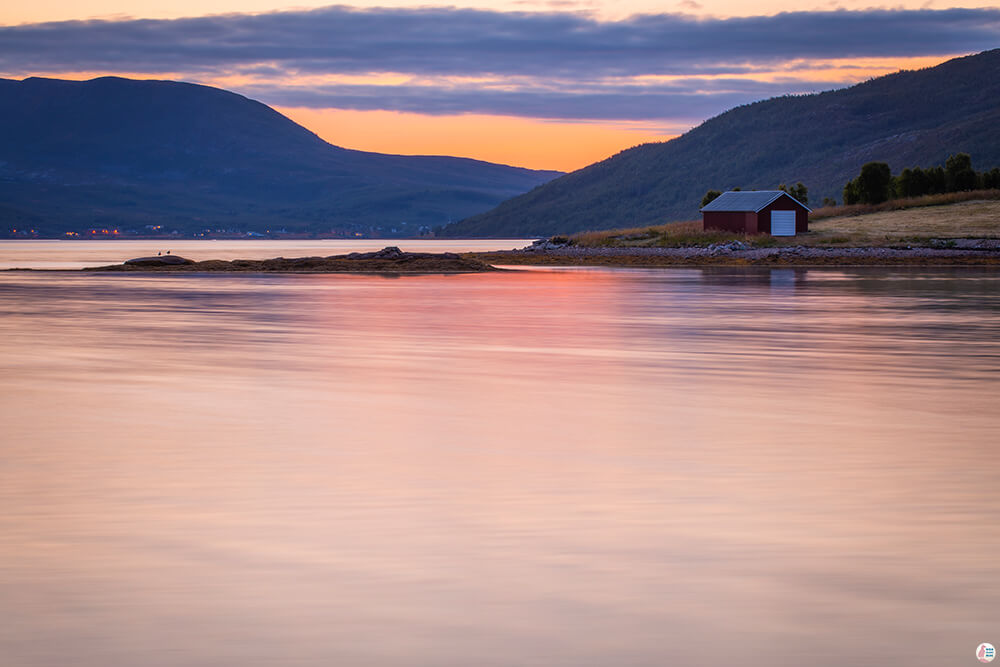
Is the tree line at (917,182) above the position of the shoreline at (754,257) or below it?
above

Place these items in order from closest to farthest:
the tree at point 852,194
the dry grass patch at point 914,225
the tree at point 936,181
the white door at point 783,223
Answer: the dry grass patch at point 914,225
the white door at point 783,223
the tree at point 936,181
the tree at point 852,194

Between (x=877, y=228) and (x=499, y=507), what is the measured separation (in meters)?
95.1

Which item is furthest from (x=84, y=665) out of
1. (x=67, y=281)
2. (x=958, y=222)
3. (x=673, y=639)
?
(x=958, y=222)

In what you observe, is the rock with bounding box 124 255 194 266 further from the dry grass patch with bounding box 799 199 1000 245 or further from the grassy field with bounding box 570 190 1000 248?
the dry grass patch with bounding box 799 199 1000 245

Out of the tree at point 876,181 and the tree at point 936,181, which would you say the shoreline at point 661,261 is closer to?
the tree at point 876,181

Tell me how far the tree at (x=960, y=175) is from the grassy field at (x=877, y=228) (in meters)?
6.38

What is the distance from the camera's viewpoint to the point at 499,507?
9930mm

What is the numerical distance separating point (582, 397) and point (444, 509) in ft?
25.5

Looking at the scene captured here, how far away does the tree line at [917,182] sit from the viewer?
117 m

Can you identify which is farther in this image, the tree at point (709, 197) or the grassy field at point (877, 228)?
the tree at point (709, 197)

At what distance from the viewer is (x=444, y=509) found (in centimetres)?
983

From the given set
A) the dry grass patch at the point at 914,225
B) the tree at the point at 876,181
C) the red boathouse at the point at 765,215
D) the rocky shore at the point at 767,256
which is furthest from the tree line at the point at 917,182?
the rocky shore at the point at 767,256

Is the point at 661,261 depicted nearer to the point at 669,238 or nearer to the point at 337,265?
the point at 669,238

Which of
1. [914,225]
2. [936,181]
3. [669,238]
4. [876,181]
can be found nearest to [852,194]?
[876,181]
